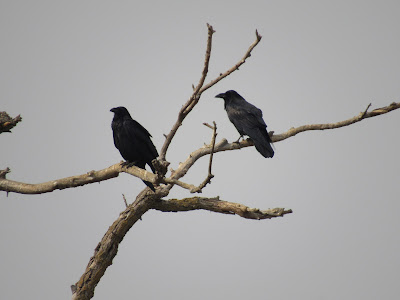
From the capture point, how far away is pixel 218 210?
7203 mm

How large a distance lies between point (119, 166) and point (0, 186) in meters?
1.96

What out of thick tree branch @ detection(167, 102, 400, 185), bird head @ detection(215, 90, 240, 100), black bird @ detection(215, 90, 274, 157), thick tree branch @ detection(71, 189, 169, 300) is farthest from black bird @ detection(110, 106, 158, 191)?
bird head @ detection(215, 90, 240, 100)

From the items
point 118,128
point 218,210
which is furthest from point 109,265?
point 118,128

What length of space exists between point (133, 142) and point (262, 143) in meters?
2.08

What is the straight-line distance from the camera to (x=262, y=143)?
8.52 meters

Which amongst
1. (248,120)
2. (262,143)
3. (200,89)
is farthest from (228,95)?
(200,89)

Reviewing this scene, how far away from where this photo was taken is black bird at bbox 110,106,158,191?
825cm

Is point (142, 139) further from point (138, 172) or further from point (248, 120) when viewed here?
point (248, 120)

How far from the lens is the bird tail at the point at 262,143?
8.48 m

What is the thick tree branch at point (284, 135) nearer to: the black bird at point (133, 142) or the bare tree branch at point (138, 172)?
the bare tree branch at point (138, 172)

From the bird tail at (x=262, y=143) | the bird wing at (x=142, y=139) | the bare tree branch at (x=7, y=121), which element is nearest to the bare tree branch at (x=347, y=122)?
the bird tail at (x=262, y=143)

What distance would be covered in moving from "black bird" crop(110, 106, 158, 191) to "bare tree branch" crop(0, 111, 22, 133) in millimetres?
1505

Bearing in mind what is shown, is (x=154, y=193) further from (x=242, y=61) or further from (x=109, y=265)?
(x=242, y=61)

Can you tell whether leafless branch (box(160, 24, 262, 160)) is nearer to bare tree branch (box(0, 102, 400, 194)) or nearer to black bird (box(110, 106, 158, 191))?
bare tree branch (box(0, 102, 400, 194))
